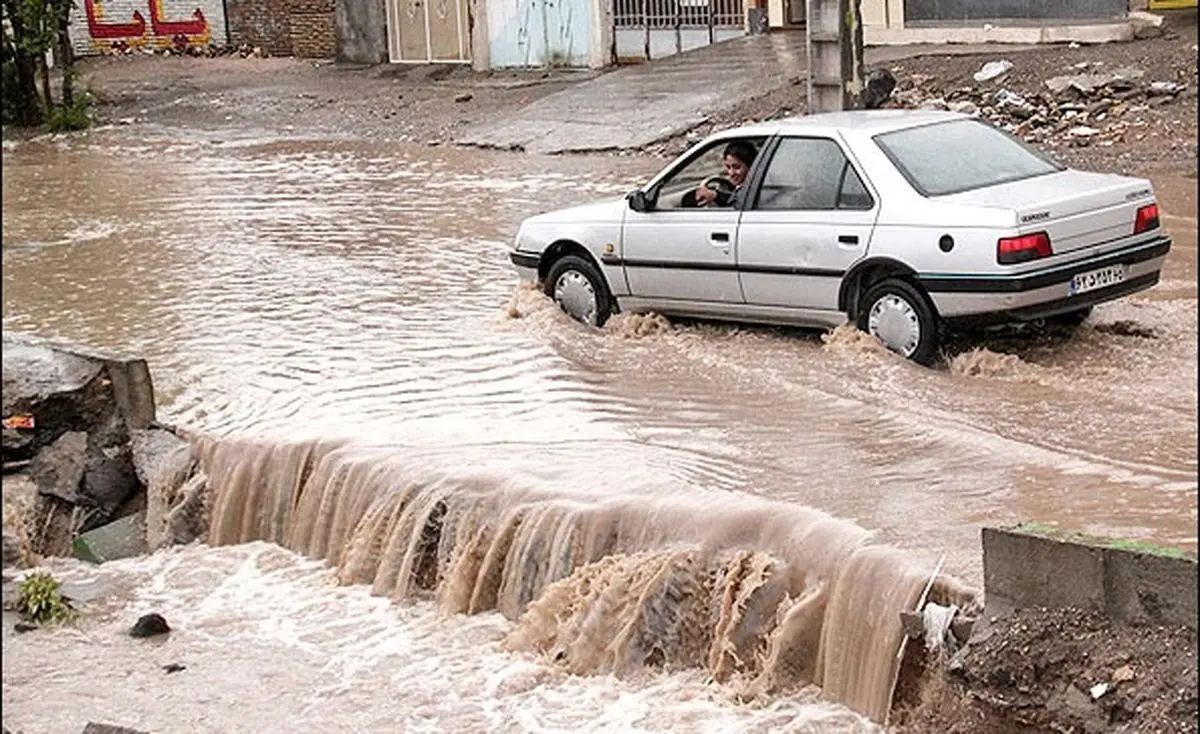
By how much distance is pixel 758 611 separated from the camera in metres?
7.95

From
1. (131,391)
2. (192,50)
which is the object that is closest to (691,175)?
(131,391)

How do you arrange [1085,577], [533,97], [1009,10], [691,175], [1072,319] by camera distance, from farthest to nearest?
[533,97] < [1009,10] < [691,175] < [1072,319] < [1085,577]

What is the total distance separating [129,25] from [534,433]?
34.6 metres

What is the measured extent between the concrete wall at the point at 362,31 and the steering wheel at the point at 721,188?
993 inches

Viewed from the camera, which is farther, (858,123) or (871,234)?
(858,123)

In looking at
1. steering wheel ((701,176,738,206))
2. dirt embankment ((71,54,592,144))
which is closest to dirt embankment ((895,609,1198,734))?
steering wheel ((701,176,738,206))

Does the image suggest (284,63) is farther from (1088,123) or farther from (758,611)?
(758,611)

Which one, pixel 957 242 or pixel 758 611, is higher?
pixel 957 242

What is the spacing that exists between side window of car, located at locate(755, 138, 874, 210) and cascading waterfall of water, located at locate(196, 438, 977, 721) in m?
2.92

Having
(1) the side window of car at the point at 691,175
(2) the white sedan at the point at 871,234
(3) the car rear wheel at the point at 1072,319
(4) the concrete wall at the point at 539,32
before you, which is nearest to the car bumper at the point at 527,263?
(2) the white sedan at the point at 871,234

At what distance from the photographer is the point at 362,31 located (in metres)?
36.7

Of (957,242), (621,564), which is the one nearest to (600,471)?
(621,564)

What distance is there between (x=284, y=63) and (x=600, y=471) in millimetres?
30223

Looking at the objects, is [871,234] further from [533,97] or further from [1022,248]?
[533,97]
